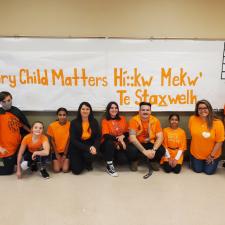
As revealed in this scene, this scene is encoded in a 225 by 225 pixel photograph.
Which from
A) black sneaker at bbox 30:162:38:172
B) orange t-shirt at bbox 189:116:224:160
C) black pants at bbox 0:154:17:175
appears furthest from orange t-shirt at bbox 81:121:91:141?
orange t-shirt at bbox 189:116:224:160

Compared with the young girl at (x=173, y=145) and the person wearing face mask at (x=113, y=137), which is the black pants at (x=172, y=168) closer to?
the young girl at (x=173, y=145)

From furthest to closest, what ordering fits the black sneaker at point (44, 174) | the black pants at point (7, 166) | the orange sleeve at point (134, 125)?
the orange sleeve at point (134, 125)
the black pants at point (7, 166)
the black sneaker at point (44, 174)

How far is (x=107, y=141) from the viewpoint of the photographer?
3115 mm

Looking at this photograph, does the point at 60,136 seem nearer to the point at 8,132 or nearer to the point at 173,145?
the point at 8,132

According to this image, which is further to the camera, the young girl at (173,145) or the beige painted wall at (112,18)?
the beige painted wall at (112,18)

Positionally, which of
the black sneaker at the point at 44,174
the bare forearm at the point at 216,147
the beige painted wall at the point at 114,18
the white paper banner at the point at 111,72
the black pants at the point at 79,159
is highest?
the beige painted wall at the point at 114,18

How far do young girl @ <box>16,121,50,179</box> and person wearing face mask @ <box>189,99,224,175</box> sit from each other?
5.78 feet

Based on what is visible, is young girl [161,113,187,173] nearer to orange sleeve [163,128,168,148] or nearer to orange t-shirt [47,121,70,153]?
orange sleeve [163,128,168,148]

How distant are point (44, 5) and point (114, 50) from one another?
103 centimetres

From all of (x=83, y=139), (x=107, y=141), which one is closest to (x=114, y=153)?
(x=107, y=141)

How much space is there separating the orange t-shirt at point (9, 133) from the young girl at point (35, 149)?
0.65 feet

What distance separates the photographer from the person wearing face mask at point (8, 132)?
120 inches

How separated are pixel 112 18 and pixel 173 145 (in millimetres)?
1764

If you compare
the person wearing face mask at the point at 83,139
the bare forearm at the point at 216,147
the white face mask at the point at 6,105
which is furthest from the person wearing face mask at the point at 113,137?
the white face mask at the point at 6,105
